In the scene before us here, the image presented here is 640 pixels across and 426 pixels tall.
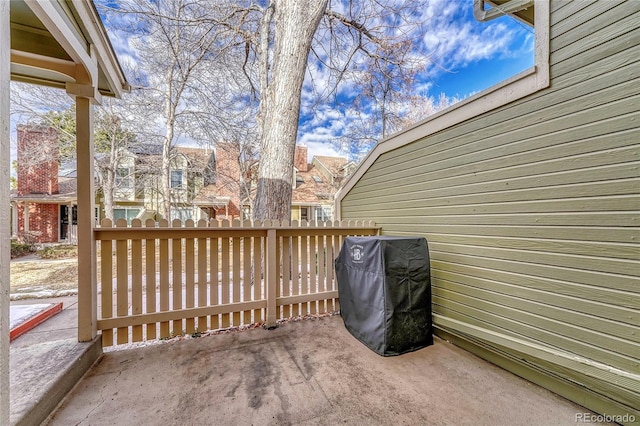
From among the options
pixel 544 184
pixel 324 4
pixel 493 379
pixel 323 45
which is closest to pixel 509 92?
pixel 544 184

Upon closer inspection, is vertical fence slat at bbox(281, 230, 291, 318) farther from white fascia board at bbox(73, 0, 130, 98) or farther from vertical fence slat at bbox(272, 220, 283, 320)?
white fascia board at bbox(73, 0, 130, 98)

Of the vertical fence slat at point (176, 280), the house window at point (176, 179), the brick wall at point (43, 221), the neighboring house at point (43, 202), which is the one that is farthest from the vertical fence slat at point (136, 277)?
the brick wall at point (43, 221)

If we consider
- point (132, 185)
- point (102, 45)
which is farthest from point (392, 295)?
point (132, 185)

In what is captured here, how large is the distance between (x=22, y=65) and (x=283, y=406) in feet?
12.8

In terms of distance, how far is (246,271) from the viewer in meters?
3.17

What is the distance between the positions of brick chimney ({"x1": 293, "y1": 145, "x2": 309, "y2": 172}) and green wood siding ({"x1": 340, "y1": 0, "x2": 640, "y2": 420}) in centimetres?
1460

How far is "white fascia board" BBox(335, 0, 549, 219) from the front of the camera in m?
2.10

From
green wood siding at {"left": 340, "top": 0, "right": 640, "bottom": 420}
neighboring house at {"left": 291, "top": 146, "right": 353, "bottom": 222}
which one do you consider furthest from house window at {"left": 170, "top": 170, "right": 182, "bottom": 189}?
green wood siding at {"left": 340, "top": 0, "right": 640, "bottom": 420}

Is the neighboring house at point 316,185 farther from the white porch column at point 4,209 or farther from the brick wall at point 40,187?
the white porch column at point 4,209

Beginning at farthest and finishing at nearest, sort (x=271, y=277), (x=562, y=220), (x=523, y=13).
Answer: (x=523, y=13) → (x=271, y=277) → (x=562, y=220)

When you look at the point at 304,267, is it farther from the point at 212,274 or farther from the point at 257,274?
the point at 212,274

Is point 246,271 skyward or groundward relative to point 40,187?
groundward

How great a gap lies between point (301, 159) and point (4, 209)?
654 inches

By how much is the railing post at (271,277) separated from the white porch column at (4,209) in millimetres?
2265
